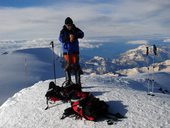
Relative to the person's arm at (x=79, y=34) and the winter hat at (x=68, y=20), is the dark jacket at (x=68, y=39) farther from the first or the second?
the winter hat at (x=68, y=20)

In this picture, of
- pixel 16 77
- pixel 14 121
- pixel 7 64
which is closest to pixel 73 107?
pixel 14 121

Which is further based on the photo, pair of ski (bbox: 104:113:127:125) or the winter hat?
the winter hat

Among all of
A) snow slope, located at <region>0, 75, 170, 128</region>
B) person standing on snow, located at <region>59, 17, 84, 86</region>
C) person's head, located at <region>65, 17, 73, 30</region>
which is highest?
person's head, located at <region>65, 17, 73, 30</region>

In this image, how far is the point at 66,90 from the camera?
1568cm

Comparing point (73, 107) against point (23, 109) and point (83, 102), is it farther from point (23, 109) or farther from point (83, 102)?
point (23, 109)

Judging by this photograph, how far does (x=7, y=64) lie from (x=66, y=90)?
171 m

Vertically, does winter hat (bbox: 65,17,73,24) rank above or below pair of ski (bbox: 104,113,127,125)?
above

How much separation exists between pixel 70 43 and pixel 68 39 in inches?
11.5

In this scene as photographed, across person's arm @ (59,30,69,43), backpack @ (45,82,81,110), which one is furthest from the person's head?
backpack @ (45,82,81,110)

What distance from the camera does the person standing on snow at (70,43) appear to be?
16.6 meters

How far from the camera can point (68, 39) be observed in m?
16.7

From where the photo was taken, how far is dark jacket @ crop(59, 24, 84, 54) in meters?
16.6

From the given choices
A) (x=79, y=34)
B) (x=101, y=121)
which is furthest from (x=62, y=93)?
(x=101, y=121)

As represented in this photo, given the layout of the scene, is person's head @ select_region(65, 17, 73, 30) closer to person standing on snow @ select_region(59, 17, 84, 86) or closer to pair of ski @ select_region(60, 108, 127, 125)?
person standing on snow @ select_region(59, 17, 84, 86)
